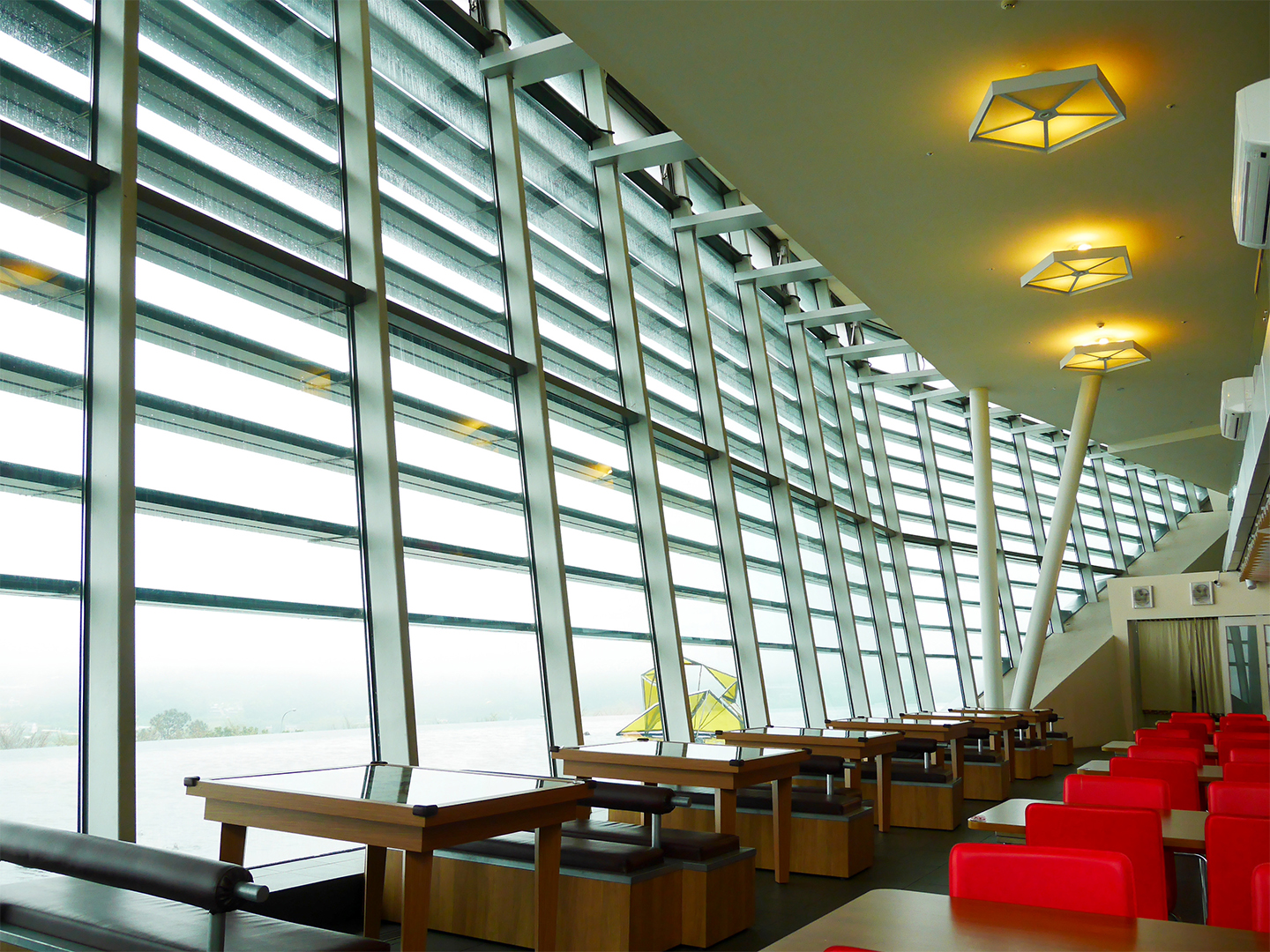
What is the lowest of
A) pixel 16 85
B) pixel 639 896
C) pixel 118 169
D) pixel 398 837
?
pixel 639 896

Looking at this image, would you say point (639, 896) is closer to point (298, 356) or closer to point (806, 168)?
point (298, 356)

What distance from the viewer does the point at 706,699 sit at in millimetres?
8859

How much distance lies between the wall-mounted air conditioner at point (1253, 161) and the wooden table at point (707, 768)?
3.62 m

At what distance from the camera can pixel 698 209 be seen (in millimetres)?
11141

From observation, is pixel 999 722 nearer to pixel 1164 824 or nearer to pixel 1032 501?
pixel 1164 824

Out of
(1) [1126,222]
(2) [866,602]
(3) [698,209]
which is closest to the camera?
(1) [1126,222]

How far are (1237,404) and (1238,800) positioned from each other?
20.6 feet

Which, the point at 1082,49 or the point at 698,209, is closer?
the point at 1082,49

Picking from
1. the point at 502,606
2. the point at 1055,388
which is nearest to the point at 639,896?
the point at 502,606

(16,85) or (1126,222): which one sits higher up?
(1126,222)

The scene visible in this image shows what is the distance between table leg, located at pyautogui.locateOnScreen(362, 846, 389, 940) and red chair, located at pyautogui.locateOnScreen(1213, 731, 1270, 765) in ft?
16.9

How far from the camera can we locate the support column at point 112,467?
383 cm

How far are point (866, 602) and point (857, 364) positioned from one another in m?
4.24

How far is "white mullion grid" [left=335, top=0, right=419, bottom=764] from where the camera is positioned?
5227mm
